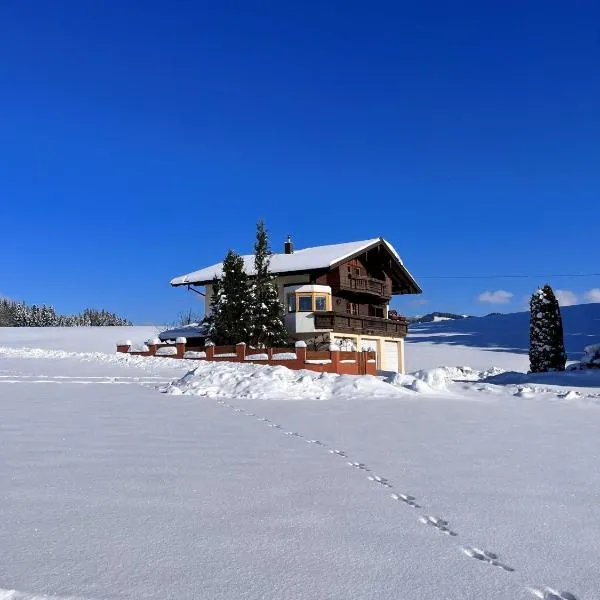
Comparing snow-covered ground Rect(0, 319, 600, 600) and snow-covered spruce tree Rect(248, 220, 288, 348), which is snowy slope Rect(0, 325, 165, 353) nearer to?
snow-covered spruce tree Rect(248, 220, 288, 348)

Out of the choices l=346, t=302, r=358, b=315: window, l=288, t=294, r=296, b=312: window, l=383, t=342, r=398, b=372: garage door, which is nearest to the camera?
l=288, t=294, r=296, b=312: window

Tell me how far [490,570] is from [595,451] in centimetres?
443

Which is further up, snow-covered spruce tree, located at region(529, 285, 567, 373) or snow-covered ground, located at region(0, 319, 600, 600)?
snow-covered spruce tree, located at region(529, 285, 567, 373)

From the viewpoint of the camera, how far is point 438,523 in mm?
3770

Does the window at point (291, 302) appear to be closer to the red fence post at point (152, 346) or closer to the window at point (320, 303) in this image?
the window at point (320, 303)

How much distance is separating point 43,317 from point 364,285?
3334 inches

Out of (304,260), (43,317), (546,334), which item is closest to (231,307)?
(304,260)

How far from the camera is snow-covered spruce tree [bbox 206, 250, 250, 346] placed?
27.9m

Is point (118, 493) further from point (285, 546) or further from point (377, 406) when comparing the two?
point (377, 406)

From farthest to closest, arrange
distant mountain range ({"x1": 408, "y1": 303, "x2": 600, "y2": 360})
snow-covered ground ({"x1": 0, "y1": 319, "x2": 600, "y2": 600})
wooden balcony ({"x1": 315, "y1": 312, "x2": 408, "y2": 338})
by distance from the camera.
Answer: distant mountain range ({"x1": 408, "y1": 303, "x2": 600, "y2": 360}) → wooden balcony ({"x1": 315, "y1": 312, "x2": 408, "y2": 338}) → snow-covered ground ({"x1": 0, "y1": 319, "x2": 600, "y2": 600})

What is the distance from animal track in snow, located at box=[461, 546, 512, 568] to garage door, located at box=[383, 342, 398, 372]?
33.5 metres

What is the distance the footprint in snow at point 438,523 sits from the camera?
3.59 m

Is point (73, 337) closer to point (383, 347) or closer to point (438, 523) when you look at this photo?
point (383, 347)

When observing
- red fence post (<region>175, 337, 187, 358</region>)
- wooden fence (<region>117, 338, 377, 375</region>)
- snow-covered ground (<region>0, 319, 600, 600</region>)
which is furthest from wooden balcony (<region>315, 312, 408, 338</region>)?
snow-covered ground (<region>0, 319, 600, 600</region>)
